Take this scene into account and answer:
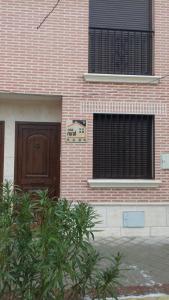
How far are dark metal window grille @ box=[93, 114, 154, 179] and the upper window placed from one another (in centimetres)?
114

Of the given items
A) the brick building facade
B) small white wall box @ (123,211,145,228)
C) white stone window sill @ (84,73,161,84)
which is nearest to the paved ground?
small white wall box @ (123,211,145,228)

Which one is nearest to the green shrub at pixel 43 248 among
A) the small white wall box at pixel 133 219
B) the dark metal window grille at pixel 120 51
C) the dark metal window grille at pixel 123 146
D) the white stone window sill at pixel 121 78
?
the small white wall box at pixel 133 219

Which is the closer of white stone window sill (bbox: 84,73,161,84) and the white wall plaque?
the white wall plaque

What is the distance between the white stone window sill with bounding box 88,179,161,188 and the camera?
8898 millimetres

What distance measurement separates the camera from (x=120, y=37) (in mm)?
9445

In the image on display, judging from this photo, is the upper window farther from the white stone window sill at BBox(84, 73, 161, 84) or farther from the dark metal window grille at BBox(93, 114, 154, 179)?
the dark metal window grille at BBox(93, 114, 154, 179)

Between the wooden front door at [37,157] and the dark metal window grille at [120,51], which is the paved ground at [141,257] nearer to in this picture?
the wooden front door at [37,157]

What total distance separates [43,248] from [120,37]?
21.8 feet

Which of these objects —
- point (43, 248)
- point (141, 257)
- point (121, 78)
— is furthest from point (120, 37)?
point (43, 248)

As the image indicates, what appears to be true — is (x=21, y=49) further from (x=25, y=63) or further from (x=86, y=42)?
(x=86, y=42)

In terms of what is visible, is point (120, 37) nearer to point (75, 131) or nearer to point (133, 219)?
point (75, 131)

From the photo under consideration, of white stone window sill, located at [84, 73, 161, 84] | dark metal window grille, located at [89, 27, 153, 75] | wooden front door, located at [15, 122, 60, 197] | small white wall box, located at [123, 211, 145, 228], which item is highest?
dark metal window grille, located at [89, 27, 153, 75]

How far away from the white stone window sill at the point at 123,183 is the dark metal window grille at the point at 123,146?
0.25 m

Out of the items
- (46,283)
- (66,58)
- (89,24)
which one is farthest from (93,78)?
(46,283)
